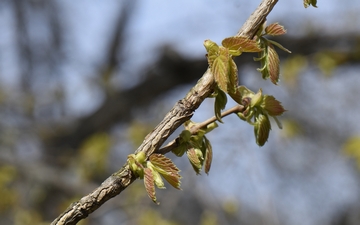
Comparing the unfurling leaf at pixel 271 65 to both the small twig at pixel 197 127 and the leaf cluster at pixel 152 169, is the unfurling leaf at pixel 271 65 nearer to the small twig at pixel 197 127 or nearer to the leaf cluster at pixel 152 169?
the small twig at pixel 197 127

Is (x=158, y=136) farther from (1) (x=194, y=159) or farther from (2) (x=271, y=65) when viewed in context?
(2) (x=271, y=65)

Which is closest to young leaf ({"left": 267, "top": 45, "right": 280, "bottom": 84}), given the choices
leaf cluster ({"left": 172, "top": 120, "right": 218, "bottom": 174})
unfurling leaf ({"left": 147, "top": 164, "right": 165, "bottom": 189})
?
leaf cluster ({"left": 172, "top": 120, "right": 218, "bottom": 174})

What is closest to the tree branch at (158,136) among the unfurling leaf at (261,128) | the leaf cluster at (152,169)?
the leaf cluster at (152,169)

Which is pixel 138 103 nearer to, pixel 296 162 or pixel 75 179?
pixel 75 179

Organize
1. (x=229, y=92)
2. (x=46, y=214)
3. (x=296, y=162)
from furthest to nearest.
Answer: (x=296, y=162) → (x=46, y=214) → (x=229, y=92)

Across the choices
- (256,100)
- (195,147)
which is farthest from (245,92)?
(195,147)

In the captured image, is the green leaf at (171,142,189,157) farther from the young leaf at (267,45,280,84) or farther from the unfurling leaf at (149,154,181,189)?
the young leaf at (267,45,280,84)

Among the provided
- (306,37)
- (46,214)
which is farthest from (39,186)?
(306,37)
